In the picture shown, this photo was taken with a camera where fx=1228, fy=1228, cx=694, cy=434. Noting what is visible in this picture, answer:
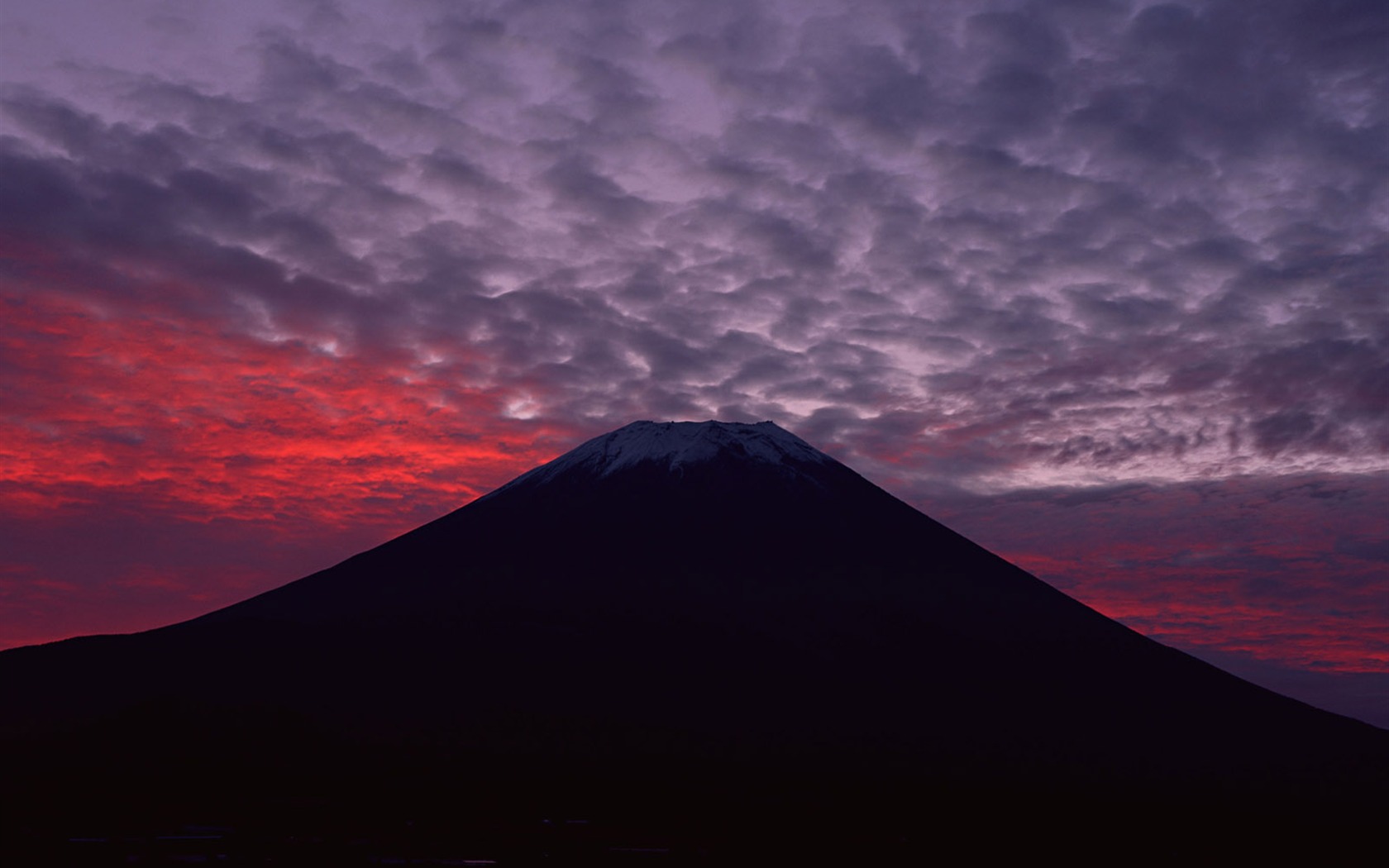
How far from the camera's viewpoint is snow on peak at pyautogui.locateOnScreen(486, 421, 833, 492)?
580 ft

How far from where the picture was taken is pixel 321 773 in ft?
309

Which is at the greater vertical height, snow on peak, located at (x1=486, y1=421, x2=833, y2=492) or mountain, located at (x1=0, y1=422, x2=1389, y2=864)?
snow on peak, located at (x1=486, y1=421, x2=833, y2=492)

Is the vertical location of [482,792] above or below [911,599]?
below

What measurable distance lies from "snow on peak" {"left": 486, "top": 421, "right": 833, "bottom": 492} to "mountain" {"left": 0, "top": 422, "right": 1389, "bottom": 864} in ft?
1.86

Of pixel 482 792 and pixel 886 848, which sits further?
pixel 482 792

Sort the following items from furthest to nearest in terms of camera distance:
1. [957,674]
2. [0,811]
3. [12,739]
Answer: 1. [957,674]
2. [12,739]
3. [0,811]

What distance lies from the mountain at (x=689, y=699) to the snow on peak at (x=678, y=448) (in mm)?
568

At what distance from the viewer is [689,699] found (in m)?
121

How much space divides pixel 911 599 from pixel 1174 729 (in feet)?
112

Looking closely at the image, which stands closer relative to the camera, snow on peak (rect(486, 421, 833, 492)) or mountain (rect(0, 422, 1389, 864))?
mountain (rect(0, 422, 1389, 864))

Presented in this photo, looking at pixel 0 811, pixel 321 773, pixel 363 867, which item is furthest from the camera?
pixel 321 773

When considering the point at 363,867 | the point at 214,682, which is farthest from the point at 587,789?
the point at 214,682

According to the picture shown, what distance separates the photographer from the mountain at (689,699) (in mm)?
82438

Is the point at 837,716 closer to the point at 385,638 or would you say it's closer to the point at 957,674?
the point at 957,674
